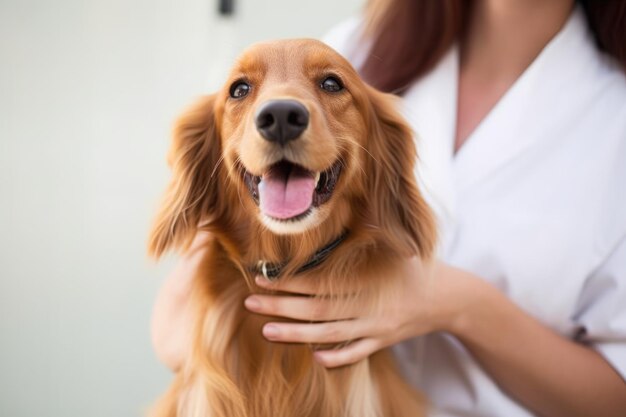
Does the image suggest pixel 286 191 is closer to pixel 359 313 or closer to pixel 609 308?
pixel 359 313

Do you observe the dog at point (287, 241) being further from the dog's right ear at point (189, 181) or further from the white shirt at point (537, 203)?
the white shirt at point (537, 203)

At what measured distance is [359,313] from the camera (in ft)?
2.70

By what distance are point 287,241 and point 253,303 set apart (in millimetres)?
99

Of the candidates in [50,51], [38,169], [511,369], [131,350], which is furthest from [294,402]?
[50,51]

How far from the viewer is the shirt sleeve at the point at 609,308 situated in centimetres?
88

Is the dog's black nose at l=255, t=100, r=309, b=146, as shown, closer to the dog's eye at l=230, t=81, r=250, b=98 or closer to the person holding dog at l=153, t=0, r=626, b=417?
the dog's eye at l=230, t=81, r=250, b=98

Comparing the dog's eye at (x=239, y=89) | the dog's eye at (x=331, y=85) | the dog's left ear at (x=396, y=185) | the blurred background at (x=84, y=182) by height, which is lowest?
the blurred background at (x=84, y=182)

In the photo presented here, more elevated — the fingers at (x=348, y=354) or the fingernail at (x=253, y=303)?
the fingernail at (x=253, y=303)

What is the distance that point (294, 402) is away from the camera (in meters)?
0.79

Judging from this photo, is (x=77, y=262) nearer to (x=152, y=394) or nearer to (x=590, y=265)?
(x=152, y=394)

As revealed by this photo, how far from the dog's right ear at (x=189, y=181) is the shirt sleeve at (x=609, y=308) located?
0.61m

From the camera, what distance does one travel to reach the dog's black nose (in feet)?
2.03

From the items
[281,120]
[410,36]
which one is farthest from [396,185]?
[410,36]

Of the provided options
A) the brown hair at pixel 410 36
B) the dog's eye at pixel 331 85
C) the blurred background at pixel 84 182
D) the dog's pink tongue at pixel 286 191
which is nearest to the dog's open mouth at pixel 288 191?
the dog's pink tongue at pixel 286 191
